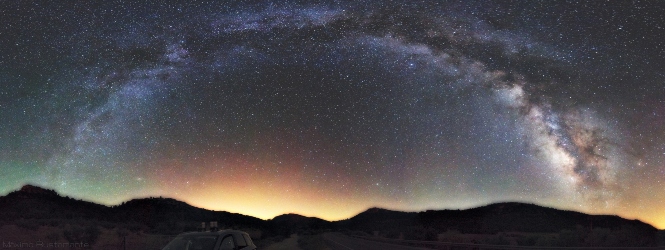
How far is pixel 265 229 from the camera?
78.6 m

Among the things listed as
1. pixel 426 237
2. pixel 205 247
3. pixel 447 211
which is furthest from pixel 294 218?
pixel 205 247

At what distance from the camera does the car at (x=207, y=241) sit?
13.5 meters

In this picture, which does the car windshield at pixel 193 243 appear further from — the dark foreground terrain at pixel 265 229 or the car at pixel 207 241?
the dark foreground terrain at pixel 265 229

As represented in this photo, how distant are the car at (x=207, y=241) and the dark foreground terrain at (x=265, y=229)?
98.8 inches

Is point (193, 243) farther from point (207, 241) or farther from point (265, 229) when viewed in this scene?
point (265, 229)

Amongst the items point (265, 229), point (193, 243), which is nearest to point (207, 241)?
point (193, 243)

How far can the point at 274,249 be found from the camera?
35.4 meters

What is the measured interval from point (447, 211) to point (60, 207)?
7007 centimetres

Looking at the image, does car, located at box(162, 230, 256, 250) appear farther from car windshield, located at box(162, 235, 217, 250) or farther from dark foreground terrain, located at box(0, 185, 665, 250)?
dark foreground terrain, located at box(0, 185, 665, 250)

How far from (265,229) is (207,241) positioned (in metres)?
66.2

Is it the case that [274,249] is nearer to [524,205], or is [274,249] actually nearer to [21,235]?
[21,235]

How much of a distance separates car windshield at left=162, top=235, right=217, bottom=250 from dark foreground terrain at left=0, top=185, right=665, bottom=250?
98.2 inches

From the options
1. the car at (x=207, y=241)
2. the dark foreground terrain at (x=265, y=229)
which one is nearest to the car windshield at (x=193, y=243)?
the car at (x=207, y=241)

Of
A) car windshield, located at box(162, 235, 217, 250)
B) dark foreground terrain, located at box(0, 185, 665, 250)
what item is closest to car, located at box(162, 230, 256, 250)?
car windshield, located at box(162, 235, 217, 250)
